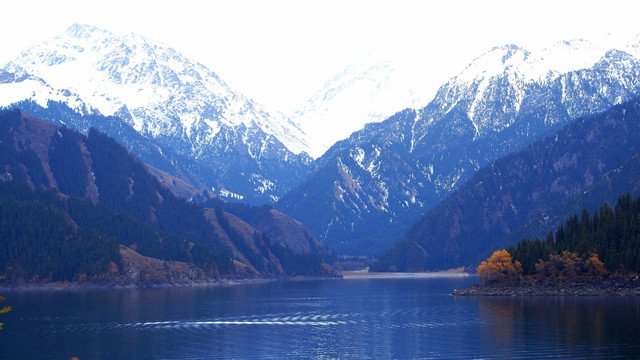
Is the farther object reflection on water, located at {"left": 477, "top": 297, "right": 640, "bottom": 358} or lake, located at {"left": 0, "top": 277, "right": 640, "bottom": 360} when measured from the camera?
lake, located at {"left": 0, "top": 277, "right": 640, "bottom": 360}

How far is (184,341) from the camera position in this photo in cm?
15325

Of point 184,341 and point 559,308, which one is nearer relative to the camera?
point 184,341

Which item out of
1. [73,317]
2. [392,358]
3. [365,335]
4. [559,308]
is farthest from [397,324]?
[73,317]

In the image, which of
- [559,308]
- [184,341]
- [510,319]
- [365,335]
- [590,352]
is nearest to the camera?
[590,352]

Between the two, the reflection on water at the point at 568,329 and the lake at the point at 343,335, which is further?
the lake at the point at 343,335

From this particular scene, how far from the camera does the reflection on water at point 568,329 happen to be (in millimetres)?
130125

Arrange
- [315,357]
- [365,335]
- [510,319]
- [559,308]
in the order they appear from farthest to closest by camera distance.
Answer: [559,308] → [510,319] → [365,335] → [315,357]

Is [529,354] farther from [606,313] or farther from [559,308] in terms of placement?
[559,308]

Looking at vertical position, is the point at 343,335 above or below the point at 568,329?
below

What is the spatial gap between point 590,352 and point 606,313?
48591 mm

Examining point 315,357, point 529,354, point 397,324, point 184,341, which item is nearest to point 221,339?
point 184,341

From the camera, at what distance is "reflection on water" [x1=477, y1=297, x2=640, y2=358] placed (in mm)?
130125

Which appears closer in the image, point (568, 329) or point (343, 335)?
point (568, 329)

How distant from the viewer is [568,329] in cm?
A: 15162
